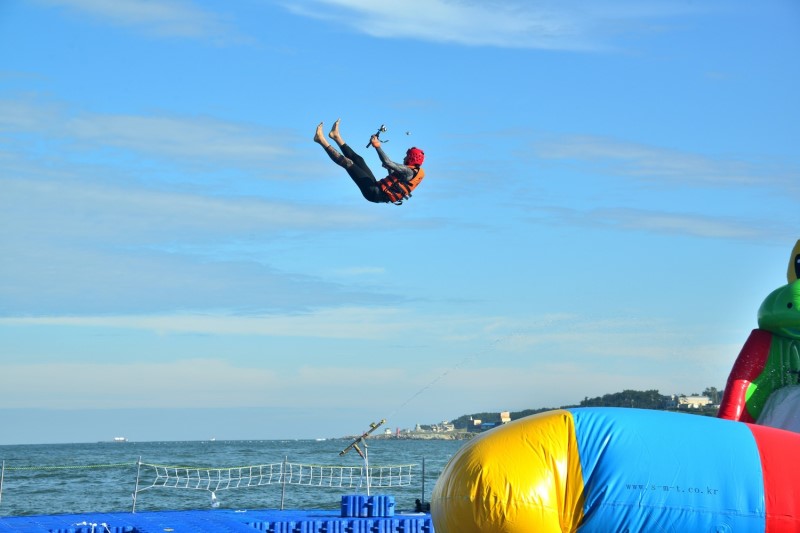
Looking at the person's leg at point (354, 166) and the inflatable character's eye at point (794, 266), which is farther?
the inflatable character's eye at point (794, 266)

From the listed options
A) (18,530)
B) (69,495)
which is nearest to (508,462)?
(18,530)

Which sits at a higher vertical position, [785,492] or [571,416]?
[571,416]

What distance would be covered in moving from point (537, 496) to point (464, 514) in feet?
2.77

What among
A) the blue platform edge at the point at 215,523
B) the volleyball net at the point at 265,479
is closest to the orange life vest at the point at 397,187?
the blue platform edge at the point at 215,523

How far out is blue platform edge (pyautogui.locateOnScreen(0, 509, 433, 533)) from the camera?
20.7 meters

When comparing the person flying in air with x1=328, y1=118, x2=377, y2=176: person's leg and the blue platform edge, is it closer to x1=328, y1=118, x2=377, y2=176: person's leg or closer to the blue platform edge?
x1=328, y1=118, x2=377, y2=176: person's leg

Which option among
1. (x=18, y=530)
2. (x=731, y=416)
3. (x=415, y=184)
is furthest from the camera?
(x=18, y=530)

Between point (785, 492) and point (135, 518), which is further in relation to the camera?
point (135, 518)

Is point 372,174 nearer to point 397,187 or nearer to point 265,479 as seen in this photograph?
point 397,187

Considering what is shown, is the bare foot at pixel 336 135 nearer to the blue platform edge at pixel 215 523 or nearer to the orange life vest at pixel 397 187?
the orange life vest at pixel 397 187

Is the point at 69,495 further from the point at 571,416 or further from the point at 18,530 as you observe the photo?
the point at 571,416

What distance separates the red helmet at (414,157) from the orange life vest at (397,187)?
0.56ft

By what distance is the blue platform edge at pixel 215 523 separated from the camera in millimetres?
20734

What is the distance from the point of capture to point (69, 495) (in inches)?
1887
